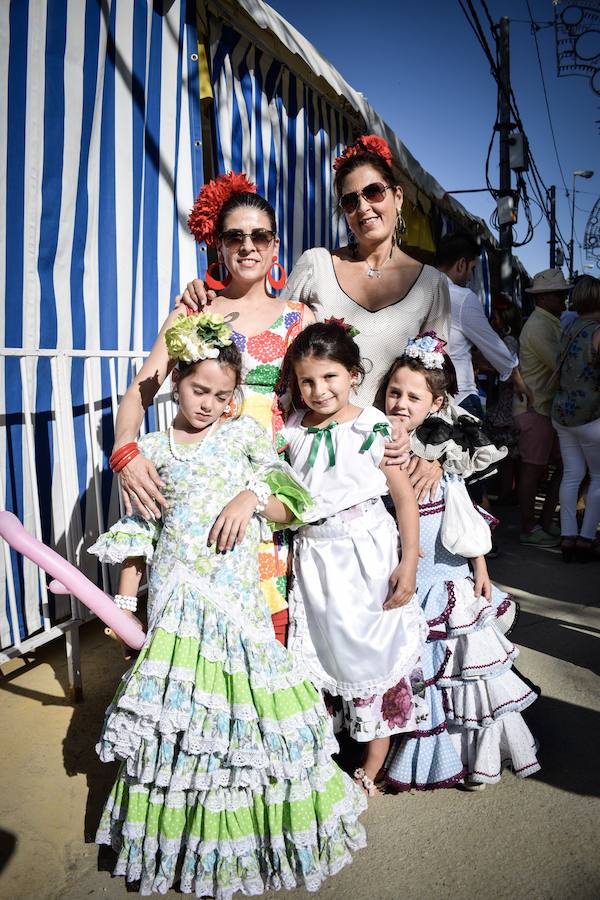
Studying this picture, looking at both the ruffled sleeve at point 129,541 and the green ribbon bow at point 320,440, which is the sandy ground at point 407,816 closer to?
the ruffled sleeve at point 129,541

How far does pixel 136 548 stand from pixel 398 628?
90cm

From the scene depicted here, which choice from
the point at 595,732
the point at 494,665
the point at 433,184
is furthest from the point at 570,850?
the point at 433,184

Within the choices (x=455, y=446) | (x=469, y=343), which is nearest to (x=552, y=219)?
(x=469, y=343)

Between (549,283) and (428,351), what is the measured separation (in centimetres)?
375

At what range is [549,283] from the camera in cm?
539

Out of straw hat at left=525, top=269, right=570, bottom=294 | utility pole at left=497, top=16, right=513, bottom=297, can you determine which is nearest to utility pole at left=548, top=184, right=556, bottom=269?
utility pole at left=497, top=16, right=513, bottom=297

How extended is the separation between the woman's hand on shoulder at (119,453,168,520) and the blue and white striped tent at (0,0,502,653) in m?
0.84

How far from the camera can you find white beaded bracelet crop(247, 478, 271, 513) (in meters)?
1.89

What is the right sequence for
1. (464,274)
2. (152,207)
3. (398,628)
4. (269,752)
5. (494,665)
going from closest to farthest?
(269,752)
(398,628)
(494,665)
(152,207)
(464,274)

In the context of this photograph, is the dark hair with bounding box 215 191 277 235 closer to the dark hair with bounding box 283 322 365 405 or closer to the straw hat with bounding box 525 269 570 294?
the dark hair with bounding box 283 322 365 405

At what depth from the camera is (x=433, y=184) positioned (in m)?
7.00

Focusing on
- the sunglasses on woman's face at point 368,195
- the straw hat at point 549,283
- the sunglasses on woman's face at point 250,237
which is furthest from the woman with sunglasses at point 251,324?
the straw hat at point 549,283

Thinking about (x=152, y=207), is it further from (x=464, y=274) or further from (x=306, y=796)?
(x=306, y=796)

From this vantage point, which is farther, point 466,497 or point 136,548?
point 466,497
